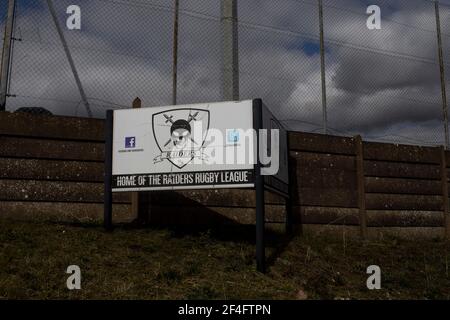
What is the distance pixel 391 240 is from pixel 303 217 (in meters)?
2.21

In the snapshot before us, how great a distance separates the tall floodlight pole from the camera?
10.3 meters

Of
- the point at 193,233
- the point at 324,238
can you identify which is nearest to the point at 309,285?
the point at 193,233

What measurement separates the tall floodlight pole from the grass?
2.77 meters

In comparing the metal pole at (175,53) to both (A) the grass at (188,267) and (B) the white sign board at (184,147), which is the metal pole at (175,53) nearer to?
(B) the white sign board at (184,147)

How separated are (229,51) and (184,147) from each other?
2.89 metres

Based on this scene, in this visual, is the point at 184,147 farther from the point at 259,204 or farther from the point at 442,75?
the point at 442,75

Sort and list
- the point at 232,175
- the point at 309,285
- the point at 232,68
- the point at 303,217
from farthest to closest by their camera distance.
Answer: the point at 303,217 < the point at 232,68 < the point at 232,175 < the point at 309,285

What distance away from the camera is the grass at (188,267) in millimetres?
6734

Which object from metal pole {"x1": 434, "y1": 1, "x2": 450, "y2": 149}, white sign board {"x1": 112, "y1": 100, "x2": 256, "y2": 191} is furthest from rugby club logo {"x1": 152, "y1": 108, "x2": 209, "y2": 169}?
metal pole {"x1": 434, "y1": 1, "x2": 450, "y2": 149}

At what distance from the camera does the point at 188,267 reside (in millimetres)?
7602

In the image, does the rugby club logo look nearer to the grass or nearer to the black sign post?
the black sign post

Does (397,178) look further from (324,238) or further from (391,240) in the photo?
(324,238)

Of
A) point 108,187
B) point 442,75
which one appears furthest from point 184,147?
point 442,75
